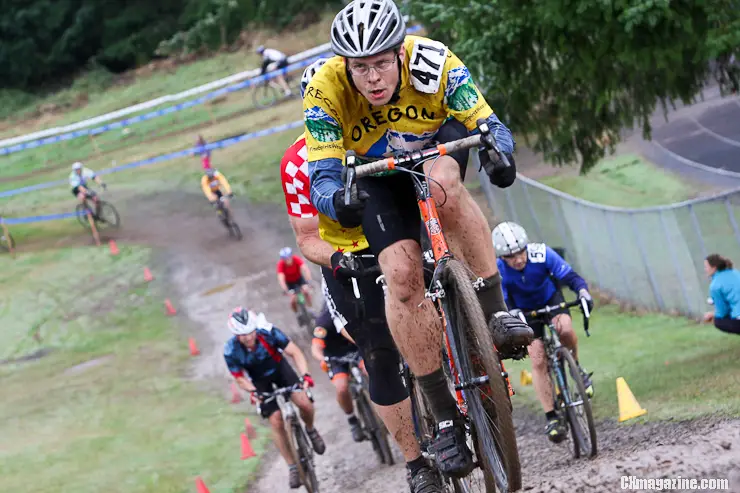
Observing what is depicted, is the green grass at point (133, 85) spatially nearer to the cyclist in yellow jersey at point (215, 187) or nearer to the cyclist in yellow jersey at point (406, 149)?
the cyclist in yellow jersey at point (215, 187)

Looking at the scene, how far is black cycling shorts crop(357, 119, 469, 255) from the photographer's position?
19.1 feet

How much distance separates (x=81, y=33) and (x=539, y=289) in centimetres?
4867

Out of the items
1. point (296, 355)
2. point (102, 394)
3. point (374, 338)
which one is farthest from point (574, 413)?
point (102, 394)

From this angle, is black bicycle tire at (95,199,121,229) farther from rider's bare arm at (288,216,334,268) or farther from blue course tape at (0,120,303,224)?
rider's bare arm at (288,216,334,268)

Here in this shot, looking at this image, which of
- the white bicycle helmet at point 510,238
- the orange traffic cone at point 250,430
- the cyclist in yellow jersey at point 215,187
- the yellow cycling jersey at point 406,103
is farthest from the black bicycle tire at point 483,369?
the cyclist in yellow jersey at point 215,187

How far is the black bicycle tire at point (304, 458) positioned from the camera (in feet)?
39.1

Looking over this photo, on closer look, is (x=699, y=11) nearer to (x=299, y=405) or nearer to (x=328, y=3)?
(x=299, y=405)

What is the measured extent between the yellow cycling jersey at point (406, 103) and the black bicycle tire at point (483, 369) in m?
0.85

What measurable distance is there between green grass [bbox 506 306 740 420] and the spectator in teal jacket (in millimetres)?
518

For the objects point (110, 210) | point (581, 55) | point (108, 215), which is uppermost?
point (110, 210)

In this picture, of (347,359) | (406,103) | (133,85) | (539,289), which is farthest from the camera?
(133,85)

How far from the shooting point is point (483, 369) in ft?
18.8

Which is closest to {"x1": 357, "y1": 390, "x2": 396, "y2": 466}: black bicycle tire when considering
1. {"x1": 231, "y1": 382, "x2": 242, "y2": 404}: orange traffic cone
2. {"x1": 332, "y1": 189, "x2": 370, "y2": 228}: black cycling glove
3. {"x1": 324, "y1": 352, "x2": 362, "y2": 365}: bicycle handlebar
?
{"x1": 324, "y1": 352, "x2": 362, "y2": 365}: bicycle handlebar

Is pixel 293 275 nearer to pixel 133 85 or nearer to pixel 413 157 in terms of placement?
pixel 413 157
